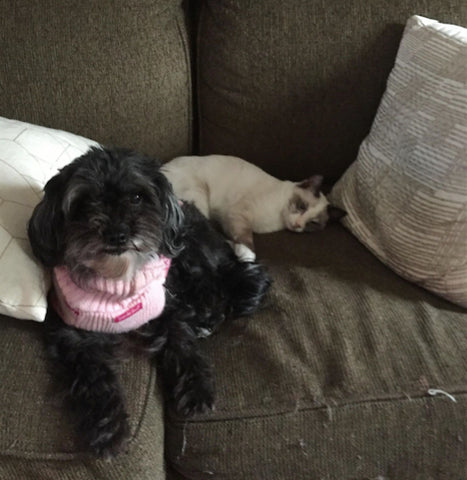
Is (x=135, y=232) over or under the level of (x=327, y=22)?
under

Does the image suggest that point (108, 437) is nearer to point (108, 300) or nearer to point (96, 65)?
point (108, 300)

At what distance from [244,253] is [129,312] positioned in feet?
1.48

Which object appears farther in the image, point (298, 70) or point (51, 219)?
point (298, 70)

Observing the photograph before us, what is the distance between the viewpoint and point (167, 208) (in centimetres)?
116

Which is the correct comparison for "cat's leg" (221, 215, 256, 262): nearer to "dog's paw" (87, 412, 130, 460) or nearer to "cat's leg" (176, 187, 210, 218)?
"cat's leg" (176, 187, 210, 218)

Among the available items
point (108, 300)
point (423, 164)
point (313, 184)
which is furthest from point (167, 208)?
point (313, 184)

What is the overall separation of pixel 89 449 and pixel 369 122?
122cm

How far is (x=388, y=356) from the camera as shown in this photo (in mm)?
1163

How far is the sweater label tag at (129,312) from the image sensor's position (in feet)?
3.84

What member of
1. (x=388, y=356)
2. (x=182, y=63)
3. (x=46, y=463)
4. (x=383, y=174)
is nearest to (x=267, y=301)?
A: (x=388, y=356)

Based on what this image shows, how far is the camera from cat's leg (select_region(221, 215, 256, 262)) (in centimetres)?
152

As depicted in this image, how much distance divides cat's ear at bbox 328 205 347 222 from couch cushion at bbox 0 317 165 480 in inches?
31.7

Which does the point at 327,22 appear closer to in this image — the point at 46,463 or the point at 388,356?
the point at 388,356

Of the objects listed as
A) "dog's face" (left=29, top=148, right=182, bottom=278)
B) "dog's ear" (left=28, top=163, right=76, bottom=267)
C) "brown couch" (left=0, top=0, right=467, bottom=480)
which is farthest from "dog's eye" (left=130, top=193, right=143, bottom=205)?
"brown couch" (left=0, top=0, right=467, bottom=480)
